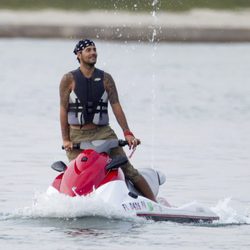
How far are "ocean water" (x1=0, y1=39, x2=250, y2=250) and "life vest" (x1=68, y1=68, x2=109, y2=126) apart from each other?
0.98m

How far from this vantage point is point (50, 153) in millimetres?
26172

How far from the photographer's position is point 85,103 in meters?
18.3

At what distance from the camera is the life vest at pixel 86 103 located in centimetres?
1836

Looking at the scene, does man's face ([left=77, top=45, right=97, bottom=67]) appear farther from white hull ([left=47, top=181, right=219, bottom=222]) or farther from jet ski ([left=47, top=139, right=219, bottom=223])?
white hull ([left=47, top=181, right=219, bottom=222])

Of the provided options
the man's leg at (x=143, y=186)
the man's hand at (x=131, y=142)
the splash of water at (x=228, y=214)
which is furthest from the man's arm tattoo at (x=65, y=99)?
the splash of water at (x=228, y=214)

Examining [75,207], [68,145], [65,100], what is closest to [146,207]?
[75,207]

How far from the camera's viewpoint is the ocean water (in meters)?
17.6

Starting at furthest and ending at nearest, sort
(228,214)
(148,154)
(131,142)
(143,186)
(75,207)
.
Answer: (148,154)
(228,214)
(143,186)
(131,142)
(75,207)

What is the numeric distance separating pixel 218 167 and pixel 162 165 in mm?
828

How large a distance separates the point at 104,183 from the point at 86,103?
37.4 inches

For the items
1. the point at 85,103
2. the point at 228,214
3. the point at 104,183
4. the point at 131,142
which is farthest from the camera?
the point at 228,214

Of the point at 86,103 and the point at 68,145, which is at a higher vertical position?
the point at 86,103

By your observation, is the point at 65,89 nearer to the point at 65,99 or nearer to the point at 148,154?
the point at 65,99

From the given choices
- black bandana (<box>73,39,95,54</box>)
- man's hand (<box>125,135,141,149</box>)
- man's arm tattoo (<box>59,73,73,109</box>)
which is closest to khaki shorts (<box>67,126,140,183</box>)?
man's hand (<box>125,135,141,149</box>)
